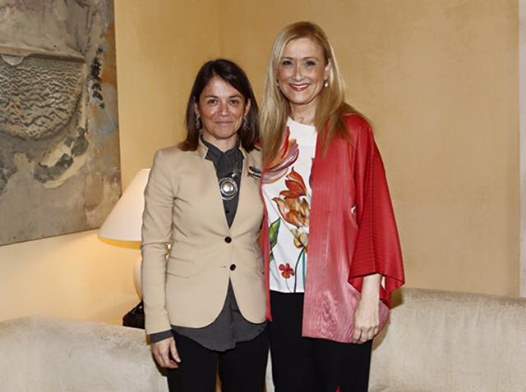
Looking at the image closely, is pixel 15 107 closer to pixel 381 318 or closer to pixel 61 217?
pixel 61 217

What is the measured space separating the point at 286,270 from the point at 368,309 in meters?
0.25

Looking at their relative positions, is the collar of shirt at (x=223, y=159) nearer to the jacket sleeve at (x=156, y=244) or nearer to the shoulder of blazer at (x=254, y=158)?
the shoulder of blazer at (x=254, y=158)

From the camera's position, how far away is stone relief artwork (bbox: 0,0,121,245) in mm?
2387

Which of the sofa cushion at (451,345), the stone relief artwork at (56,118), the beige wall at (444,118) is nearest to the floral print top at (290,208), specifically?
the sofa cushion at (451,345)

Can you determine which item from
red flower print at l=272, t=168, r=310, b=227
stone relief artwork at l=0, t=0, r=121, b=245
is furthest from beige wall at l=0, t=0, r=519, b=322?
red flower print at l=272, t=168, r=310, b=227

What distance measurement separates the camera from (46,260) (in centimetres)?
259

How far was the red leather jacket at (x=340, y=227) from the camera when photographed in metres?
1.71

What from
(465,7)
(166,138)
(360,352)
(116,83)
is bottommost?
(360,352)

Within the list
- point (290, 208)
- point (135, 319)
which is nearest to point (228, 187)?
point (290, 208)

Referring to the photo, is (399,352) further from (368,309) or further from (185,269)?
(185,269)

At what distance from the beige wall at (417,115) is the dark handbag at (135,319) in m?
0.17

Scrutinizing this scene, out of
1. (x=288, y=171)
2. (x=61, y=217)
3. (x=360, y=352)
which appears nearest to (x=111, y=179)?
(x=61, y=217)

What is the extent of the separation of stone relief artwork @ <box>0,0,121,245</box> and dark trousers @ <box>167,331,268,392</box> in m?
0.99

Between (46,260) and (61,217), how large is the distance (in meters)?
0.18
